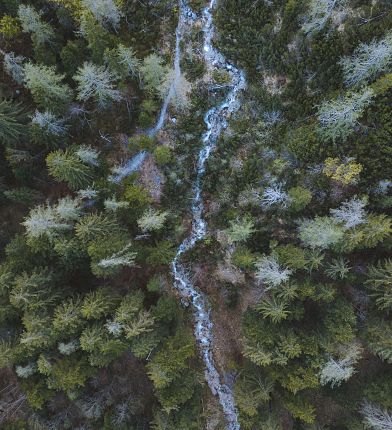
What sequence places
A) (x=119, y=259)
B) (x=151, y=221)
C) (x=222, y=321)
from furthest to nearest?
(x=222, y=321)
(x=151, y=221)
(x=119, y=259)

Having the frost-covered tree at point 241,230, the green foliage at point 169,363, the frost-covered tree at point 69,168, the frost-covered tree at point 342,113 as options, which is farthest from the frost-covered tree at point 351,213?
the frost-covered tree at point 69,168

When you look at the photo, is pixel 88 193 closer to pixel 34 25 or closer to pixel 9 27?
pixel 34 25

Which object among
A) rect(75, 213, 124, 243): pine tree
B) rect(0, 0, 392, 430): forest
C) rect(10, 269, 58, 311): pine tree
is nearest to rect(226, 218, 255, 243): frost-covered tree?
rect(0, 0, 392, 430): forest

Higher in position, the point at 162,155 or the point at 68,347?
the point at 162,155

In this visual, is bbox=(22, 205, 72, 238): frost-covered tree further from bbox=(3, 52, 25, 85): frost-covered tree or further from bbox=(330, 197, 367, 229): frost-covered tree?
bbox=(330, 197, 367, 229): frost-covered tree

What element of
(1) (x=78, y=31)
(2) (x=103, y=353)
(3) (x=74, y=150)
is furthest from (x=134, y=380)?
(1) (x=78, y=31)

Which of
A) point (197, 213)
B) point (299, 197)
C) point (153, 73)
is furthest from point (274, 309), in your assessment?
point (153, 73)
